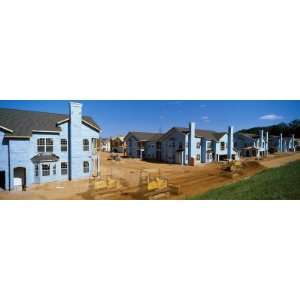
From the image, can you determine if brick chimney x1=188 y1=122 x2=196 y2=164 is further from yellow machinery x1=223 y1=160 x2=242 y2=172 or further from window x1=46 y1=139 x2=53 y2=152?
window x1=46 y1=139 x2=53 y2=152

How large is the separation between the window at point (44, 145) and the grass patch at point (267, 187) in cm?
595

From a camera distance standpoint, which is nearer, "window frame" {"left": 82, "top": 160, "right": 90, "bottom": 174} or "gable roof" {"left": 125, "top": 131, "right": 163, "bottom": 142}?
"window frame" {"left": 82, "top": 160, "right": 90, "bottom": 174}

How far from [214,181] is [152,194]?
298cm

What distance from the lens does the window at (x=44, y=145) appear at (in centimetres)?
880

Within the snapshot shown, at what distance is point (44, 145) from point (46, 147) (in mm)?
106

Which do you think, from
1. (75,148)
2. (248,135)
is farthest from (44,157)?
(248,135)

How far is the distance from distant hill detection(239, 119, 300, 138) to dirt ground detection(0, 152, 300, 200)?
3.70 feet

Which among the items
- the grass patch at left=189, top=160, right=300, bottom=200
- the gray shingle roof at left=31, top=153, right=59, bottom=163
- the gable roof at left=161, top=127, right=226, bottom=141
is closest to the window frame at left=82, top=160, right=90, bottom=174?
the gray shingle roof at left=31, top=153, right=59, bottom=163

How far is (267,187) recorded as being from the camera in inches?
361

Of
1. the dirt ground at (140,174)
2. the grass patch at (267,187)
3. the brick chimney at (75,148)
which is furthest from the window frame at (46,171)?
the grass patch at (267,187)

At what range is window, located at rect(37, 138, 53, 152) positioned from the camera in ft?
28.9

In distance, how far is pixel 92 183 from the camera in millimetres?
9086

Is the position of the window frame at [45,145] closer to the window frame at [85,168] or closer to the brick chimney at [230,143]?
the window frame at [85,168]
